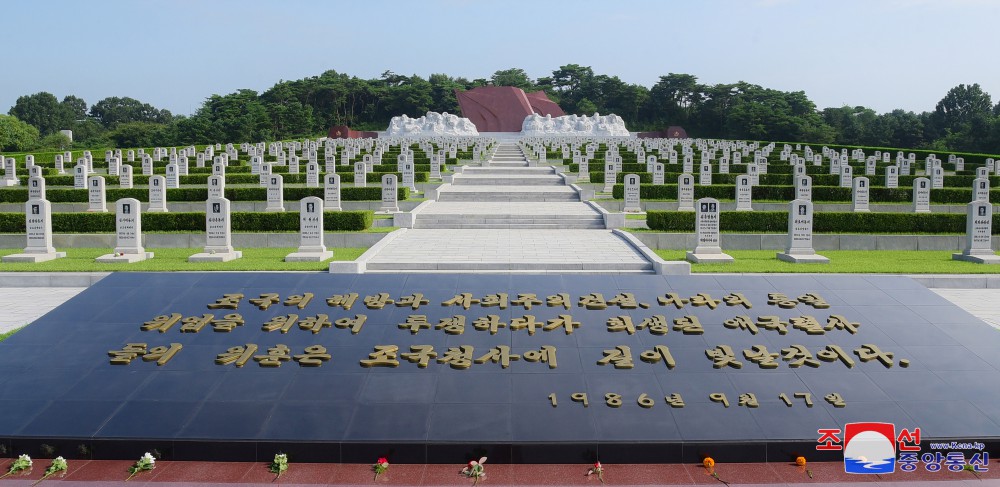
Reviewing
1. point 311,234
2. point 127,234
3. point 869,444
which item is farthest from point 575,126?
point 869,444

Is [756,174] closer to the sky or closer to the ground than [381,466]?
closer to the sky

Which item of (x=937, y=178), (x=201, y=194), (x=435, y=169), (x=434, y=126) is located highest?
(x=434, y=126)

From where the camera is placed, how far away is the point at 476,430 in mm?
5477

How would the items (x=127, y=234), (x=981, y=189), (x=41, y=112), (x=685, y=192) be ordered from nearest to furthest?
(x=127, y=234) < (x=981, y=189) < (x=685, y=192) < (x=41, y=112)

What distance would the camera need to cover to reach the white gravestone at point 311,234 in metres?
12.8

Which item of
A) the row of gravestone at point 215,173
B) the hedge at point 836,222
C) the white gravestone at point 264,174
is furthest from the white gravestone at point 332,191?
the hedge at point 836,222

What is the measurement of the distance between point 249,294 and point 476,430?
135 inches

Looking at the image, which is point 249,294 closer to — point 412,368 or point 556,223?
point 412,368

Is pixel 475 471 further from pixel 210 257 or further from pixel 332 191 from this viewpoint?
pixel 332 191

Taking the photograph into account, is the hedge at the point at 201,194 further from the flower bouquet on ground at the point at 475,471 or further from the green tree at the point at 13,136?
the green tree at the point at 13,136

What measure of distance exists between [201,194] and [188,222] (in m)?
5.58

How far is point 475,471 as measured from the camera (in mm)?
5156

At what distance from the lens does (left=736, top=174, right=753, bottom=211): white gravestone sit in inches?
725

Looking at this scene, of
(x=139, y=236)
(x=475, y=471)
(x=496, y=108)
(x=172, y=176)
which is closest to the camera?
(x=475, y=471)
